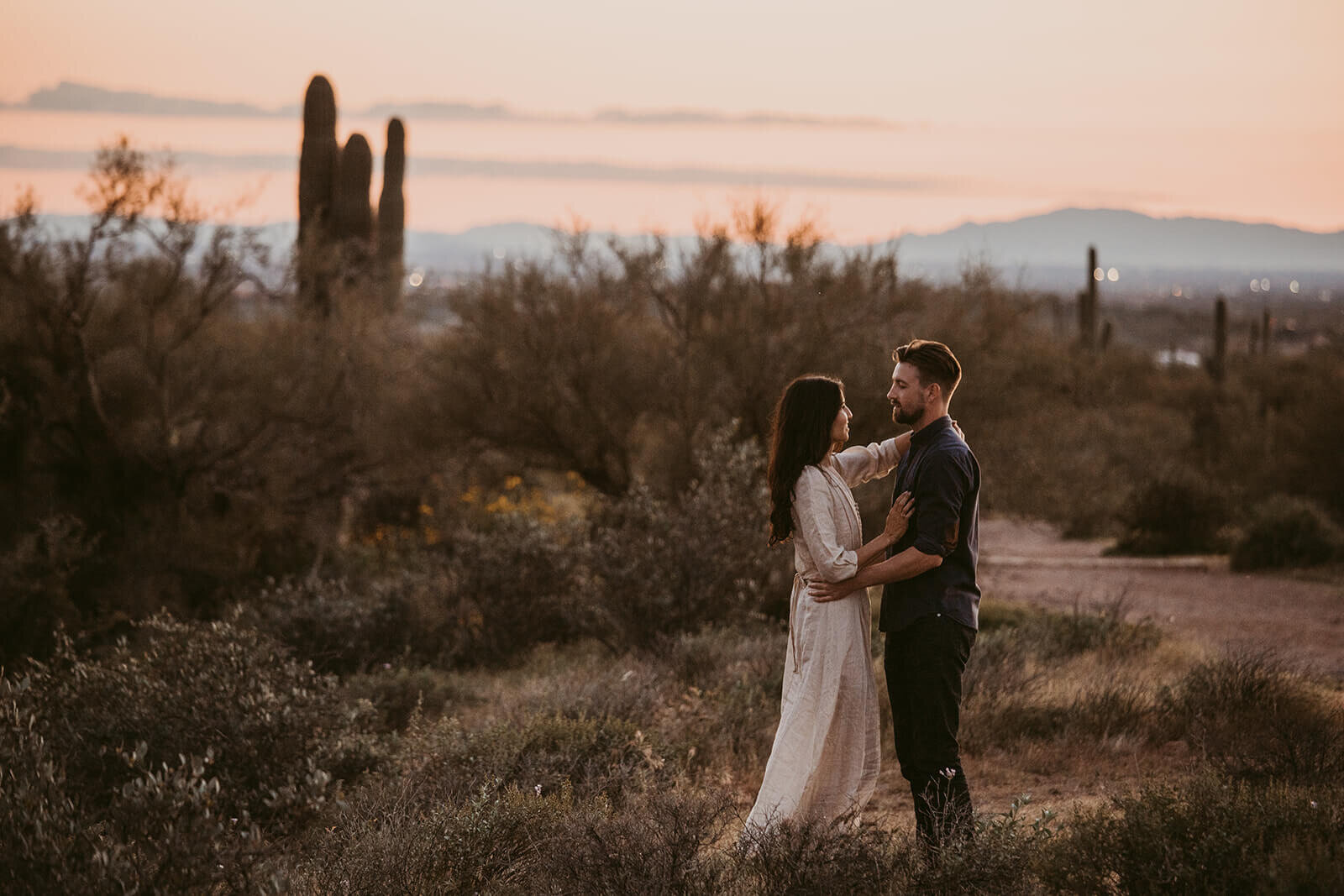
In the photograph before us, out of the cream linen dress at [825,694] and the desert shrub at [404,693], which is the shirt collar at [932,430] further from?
the desert shrub at [404,693]

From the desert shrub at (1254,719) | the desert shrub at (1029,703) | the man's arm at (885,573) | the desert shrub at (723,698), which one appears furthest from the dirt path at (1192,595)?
the man's arm at (885,573)

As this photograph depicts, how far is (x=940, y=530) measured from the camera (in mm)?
4098

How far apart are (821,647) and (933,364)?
1.13 m

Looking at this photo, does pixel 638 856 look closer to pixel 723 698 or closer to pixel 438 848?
pixel 438 848

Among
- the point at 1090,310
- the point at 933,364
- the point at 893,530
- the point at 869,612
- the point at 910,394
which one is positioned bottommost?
the point at 869,612

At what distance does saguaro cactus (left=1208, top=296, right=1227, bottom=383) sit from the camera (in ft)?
94.0

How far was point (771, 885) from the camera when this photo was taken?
396cm

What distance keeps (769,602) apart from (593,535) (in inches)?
95.1

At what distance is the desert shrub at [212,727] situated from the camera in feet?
18.5

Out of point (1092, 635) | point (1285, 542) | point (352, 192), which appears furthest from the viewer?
point (352, 192)

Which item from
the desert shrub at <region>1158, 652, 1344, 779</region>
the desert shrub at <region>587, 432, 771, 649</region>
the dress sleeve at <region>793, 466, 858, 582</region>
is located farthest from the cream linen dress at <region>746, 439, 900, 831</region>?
the desert shrub at <region>587, 432, 771, 649</region>

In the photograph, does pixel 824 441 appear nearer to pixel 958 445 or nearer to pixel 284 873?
pixel 958 445

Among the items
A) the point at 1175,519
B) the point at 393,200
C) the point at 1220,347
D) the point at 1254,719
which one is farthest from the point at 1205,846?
the point at 1220,347

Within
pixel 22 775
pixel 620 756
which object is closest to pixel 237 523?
pixel 620 756
